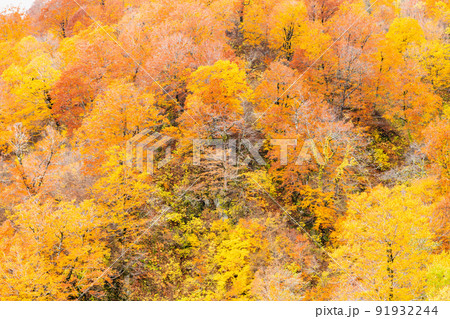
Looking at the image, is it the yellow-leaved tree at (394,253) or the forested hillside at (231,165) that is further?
the forested hillside at (231,165)

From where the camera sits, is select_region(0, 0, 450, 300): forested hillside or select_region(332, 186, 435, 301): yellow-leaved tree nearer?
select_region(332, 186, 435, 301): yellow-leaved tree

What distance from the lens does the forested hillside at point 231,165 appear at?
1603 cm

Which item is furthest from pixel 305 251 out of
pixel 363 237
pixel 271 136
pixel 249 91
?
pixel 249 91

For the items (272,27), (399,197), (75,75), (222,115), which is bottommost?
(399,197)

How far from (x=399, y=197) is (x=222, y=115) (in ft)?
40.6

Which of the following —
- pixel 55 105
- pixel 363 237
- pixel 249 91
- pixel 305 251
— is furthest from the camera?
pixel 55 105

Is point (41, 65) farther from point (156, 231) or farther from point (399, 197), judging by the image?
point (399, 197)

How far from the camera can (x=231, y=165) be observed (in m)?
23.6

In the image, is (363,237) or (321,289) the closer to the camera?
(363,237)

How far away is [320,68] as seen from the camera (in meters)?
30.2

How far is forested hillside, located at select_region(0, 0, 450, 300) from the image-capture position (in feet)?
52.6

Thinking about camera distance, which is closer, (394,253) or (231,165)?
(394,253)

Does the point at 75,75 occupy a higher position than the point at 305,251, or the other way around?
the point at 75,75

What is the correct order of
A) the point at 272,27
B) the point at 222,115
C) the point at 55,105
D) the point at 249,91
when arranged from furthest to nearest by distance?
the point at 272,27 < the point at 55,105 < the point at 249,91 < the point at 222,115
